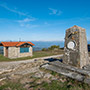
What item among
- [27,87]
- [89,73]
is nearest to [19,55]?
[27,87]

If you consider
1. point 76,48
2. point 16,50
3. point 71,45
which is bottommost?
point 16,50

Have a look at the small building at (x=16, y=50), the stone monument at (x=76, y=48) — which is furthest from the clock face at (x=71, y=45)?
the small building at (x=16, y=50)

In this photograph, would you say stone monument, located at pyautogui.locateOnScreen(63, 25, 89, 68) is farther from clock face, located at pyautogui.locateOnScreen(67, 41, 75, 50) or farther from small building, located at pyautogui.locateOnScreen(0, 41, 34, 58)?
small building, located at pyautogui.locateOnScreen(0, 41, 34, 58)

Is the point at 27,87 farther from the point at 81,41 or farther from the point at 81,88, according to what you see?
the point at 81,41

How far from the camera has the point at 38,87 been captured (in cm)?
438

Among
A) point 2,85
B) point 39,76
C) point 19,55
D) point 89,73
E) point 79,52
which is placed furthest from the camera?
point 19,55

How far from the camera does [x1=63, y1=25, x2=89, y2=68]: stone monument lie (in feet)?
22.3

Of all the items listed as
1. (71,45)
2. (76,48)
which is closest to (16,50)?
(71,45)

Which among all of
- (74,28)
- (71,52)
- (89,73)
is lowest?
(89,73)

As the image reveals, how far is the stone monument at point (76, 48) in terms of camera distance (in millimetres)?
6797

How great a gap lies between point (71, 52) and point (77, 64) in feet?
3.79

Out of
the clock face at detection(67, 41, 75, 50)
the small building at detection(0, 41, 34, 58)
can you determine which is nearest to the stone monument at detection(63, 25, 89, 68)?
the clock face at detection(67, 41, 75, 50)

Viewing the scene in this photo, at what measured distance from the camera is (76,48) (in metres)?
6.98

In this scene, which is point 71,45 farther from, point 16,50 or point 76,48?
point 16,50
